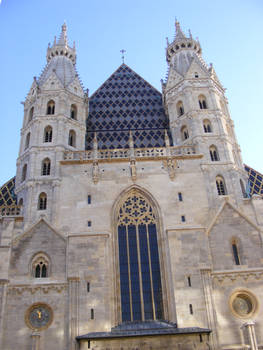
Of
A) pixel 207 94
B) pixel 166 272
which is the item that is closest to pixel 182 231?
pixel 166 272

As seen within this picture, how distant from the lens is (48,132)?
80.6ft

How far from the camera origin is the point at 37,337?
55.2 ft

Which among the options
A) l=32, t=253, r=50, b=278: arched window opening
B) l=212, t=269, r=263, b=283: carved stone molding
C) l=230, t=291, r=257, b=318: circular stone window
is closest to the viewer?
l=230, t=291, r=257, b=318: circular stone window

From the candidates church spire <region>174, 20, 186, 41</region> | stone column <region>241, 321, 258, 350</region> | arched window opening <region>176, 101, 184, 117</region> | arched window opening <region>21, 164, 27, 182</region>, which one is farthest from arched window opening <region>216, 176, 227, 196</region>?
church spire <region>174, 20, 186, 41</region>

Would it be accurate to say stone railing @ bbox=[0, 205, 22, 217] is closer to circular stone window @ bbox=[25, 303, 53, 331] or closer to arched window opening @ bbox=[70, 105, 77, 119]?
circular stone window @ bbox=[25, 303, 53, 331]

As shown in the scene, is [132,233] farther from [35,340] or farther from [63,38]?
[63,38]

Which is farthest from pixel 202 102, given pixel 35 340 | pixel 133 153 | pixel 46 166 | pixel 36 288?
pixel 35 340

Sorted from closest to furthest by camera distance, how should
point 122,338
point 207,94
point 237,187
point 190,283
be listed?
point 122,338 → point 190,283 → point 237,187 → point 207,94

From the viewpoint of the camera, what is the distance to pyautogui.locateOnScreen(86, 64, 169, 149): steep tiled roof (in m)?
26.2

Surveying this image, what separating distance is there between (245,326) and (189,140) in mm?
11746

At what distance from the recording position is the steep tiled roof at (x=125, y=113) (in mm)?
26175

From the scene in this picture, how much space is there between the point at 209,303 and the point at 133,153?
9746 mm

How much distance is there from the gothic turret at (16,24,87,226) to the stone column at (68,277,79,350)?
3982mm

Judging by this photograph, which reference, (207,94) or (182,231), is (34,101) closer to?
(207,94)
